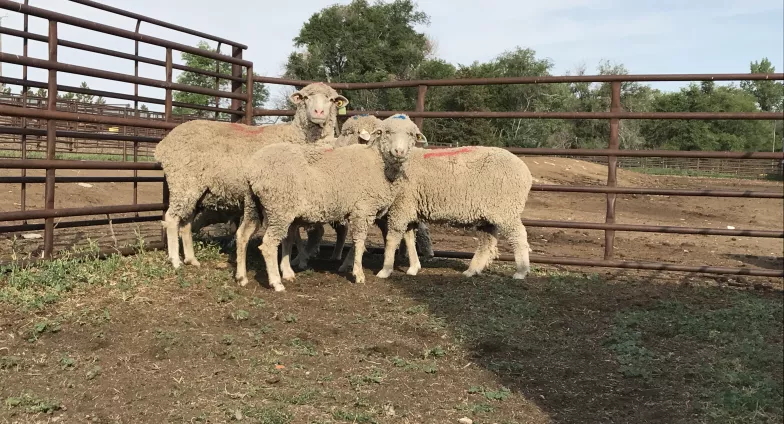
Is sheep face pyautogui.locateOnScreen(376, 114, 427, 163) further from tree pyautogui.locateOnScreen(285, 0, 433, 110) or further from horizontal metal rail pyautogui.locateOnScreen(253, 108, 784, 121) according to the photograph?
tree pyautogui.locateOnScreen(285, 0, 433, 110)

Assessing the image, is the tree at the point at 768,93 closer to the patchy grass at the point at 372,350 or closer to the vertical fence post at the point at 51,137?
the patchy grass at the point at 372,350

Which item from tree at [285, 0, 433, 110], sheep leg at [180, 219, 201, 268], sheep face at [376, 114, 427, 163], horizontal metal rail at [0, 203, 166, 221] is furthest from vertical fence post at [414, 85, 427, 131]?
tree at [285, 0, 433, 110]

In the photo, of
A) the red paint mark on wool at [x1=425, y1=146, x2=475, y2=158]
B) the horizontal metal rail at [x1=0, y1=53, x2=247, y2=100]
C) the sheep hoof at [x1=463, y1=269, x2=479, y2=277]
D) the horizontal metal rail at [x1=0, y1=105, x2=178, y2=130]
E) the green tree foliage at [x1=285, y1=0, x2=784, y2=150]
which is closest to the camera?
the horizontal metal rail at [x1=0, y1=105, x2=178, y2=130]

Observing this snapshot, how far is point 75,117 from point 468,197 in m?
4.10

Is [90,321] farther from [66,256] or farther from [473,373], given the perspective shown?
[473,373]

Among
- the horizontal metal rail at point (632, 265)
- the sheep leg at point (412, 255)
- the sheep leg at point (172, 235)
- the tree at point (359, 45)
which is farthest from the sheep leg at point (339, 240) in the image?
the tree at point (359, 45)

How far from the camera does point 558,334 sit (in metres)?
5.07

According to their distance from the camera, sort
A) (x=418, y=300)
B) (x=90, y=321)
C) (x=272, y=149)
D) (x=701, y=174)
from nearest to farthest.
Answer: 1. (x=90, y=321)
2. (x=418, y=300)
3. (x=272, y=149)
4. (x=701, y=174)

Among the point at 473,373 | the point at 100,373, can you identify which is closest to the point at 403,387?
the point at 473,373

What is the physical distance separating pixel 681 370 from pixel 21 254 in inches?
265

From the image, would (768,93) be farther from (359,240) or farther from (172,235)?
(172,235)

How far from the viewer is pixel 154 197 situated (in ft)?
49.9

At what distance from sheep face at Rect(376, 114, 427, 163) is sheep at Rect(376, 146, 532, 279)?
1.32ft

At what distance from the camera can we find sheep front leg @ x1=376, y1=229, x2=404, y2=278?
6898 mm
